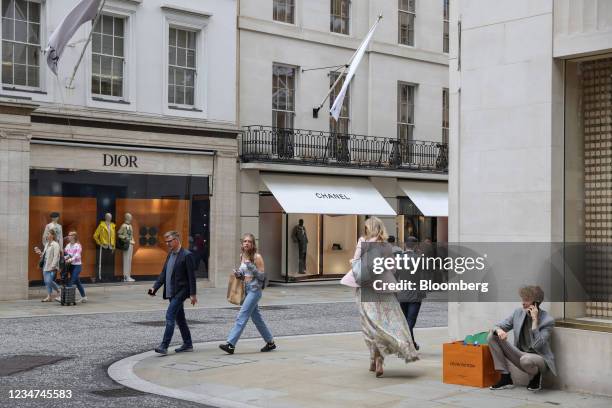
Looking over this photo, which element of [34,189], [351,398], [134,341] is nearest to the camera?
[351,398]

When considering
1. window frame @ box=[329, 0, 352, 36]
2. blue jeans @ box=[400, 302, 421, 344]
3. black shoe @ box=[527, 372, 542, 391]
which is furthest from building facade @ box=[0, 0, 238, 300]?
black shoe @ box=[527, 372, 542, 391]

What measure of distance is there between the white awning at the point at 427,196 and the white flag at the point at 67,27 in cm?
1319

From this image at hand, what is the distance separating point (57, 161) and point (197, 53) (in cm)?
544

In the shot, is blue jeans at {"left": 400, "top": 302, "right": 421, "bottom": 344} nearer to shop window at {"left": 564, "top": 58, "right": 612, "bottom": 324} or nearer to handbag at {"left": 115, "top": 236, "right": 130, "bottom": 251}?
shop window at {"left": 564, "top": 58, "right": 612, "bottom": 324}

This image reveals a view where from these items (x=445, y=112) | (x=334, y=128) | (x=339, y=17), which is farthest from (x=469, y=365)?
(x=445, y=112)

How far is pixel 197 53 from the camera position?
25.7 meters

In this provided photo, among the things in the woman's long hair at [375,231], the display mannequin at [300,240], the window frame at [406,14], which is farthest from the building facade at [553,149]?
the window frame at [406,14]

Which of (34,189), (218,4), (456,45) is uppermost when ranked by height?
(218,4)

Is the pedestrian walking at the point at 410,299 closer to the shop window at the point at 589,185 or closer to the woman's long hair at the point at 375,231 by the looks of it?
the woman's long hair at the point at 375,231

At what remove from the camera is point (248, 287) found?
1270cm

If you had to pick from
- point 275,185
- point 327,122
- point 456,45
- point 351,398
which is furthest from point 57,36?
point 351,398

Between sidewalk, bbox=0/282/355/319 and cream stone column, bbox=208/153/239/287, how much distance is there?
28.6 inches

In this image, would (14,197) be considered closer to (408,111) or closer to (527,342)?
(527,342)

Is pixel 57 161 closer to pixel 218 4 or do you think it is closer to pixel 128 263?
pixel 128 263
